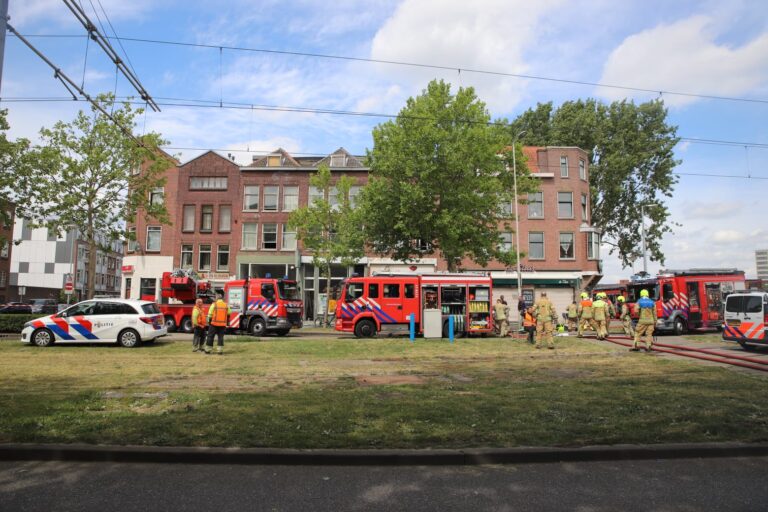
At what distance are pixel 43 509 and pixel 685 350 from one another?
1632cm

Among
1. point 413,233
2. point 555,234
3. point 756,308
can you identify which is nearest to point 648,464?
point 756,308

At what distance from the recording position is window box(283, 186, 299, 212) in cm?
3814

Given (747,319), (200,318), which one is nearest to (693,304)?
(747,319)

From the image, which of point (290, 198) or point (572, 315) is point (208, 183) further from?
point (572, 315)

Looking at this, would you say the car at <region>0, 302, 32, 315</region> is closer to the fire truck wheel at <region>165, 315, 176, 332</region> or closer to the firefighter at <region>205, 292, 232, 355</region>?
the fire truck wheel at <region>165, 315, 176, 332</region>

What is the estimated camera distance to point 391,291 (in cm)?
2220

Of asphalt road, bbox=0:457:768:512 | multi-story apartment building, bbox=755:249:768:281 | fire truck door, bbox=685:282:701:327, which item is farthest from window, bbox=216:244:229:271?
multi-story apartment building, bbox=755:249:768:281

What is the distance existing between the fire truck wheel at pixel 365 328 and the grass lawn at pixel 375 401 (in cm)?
763

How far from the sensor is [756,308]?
52.9 feet

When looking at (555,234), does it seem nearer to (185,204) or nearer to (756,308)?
(756,308)

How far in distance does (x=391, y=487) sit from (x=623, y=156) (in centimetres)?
4194

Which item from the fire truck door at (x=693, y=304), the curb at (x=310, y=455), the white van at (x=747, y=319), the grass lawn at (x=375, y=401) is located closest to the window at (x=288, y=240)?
the grass lawn at (x=375, y=401)

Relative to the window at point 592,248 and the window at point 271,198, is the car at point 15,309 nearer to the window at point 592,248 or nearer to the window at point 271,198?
the window at point 271,198

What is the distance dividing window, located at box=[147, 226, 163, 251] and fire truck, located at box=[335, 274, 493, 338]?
21.9 meters
